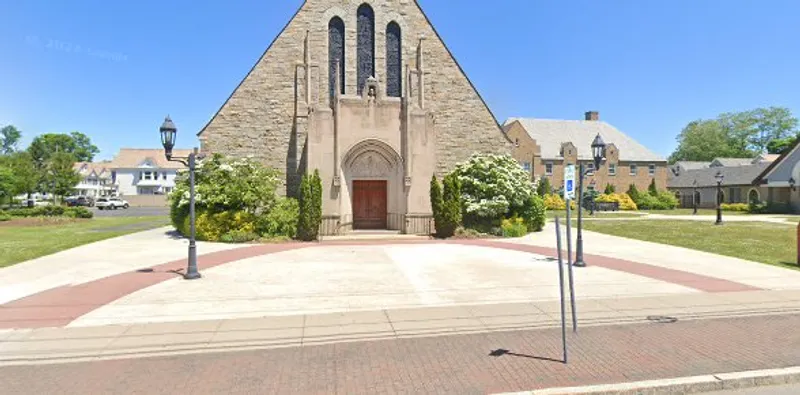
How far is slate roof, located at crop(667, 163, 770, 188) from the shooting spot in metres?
48.8

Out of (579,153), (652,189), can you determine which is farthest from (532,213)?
(652,189)

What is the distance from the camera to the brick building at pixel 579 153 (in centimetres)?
4959

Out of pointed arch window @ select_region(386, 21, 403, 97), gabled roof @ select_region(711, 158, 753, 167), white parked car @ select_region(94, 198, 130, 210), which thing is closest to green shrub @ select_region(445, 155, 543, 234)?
pointed arch window @ select_region(386, 21, 403, 97)

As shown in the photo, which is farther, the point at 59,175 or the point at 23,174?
the point at 59,175

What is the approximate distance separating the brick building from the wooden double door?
30.6 m

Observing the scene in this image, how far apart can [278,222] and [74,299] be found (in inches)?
404

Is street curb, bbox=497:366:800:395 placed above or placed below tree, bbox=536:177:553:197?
below

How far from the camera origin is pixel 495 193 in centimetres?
2120

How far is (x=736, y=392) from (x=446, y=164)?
20.0 metres

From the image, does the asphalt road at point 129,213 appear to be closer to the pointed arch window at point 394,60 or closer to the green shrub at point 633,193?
the pointed arch window at point 394,60

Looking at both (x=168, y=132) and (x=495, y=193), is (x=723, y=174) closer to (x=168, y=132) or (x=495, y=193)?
(x=495, y=193)

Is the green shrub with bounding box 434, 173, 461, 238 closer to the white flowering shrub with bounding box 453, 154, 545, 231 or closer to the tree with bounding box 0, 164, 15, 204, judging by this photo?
the white flowering shrub with bounding box 453, 154, 545, 231

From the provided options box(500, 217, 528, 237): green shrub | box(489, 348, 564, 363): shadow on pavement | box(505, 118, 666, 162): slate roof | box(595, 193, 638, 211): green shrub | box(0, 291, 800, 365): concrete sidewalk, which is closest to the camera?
box(489, 348, 564, 363): shadow on pavement

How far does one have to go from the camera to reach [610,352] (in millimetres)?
5609
